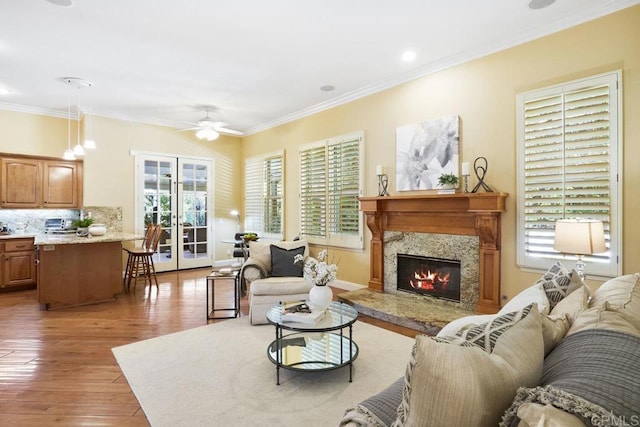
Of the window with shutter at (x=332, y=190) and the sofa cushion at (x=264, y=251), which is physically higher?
the window with shutter at (x=332, y=190)

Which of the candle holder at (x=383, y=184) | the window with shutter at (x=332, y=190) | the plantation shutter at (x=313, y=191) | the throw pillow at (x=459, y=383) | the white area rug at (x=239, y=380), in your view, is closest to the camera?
the throw pillow at (x=459, y=383)

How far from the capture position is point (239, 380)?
2664 mm

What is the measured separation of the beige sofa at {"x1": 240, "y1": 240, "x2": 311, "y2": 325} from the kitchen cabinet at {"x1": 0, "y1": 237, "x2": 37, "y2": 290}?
149 inches

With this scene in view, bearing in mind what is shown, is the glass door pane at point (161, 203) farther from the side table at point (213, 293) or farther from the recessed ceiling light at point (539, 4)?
the recessed ceiling light at point (539, 4)

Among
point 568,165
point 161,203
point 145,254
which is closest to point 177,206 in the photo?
point 161,203

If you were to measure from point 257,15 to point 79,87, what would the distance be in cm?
354

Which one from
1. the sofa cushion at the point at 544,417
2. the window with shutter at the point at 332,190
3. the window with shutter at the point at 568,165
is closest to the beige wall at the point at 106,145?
the window with shutter at the point at 332,190

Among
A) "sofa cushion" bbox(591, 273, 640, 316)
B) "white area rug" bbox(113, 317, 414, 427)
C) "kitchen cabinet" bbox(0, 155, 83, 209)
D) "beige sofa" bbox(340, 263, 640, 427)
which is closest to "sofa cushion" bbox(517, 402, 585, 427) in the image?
"beige sofa" bbox(340, 263, 640, 427)

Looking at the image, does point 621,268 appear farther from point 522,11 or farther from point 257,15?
point 257,15

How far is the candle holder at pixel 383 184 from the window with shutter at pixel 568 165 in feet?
5.60

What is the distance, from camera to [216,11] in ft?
10.5

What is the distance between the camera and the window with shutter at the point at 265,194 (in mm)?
6918

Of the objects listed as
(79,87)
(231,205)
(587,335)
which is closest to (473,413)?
(587,335)

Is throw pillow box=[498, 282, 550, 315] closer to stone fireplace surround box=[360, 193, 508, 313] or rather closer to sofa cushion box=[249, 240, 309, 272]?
stone fireplace surround box=[360, 193, 508, 313]
